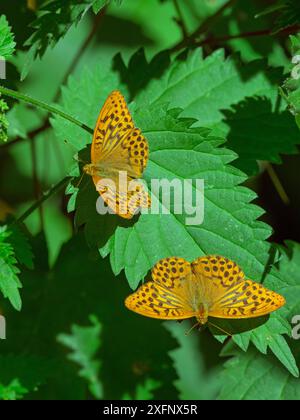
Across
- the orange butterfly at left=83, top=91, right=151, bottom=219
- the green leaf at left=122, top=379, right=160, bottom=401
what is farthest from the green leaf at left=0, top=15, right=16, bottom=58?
the green leaf at left=122, top=379, right=160, bottom=401

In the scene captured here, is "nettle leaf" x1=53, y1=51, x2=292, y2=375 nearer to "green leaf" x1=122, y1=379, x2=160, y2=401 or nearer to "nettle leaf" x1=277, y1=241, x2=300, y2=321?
"nettle leaf" x1=277, y1=241, x2=300, y2=321

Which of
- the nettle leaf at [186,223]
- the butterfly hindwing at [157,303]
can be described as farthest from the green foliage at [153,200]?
the butterfly hindwing at [157,303]

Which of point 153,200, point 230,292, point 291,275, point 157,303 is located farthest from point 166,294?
point 291,275

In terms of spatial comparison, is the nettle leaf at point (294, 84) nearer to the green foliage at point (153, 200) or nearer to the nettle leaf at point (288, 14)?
the green foliage at point (153, 200)

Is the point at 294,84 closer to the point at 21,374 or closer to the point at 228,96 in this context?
the point at 228,96

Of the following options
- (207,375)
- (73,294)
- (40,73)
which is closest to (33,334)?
(73,294)
